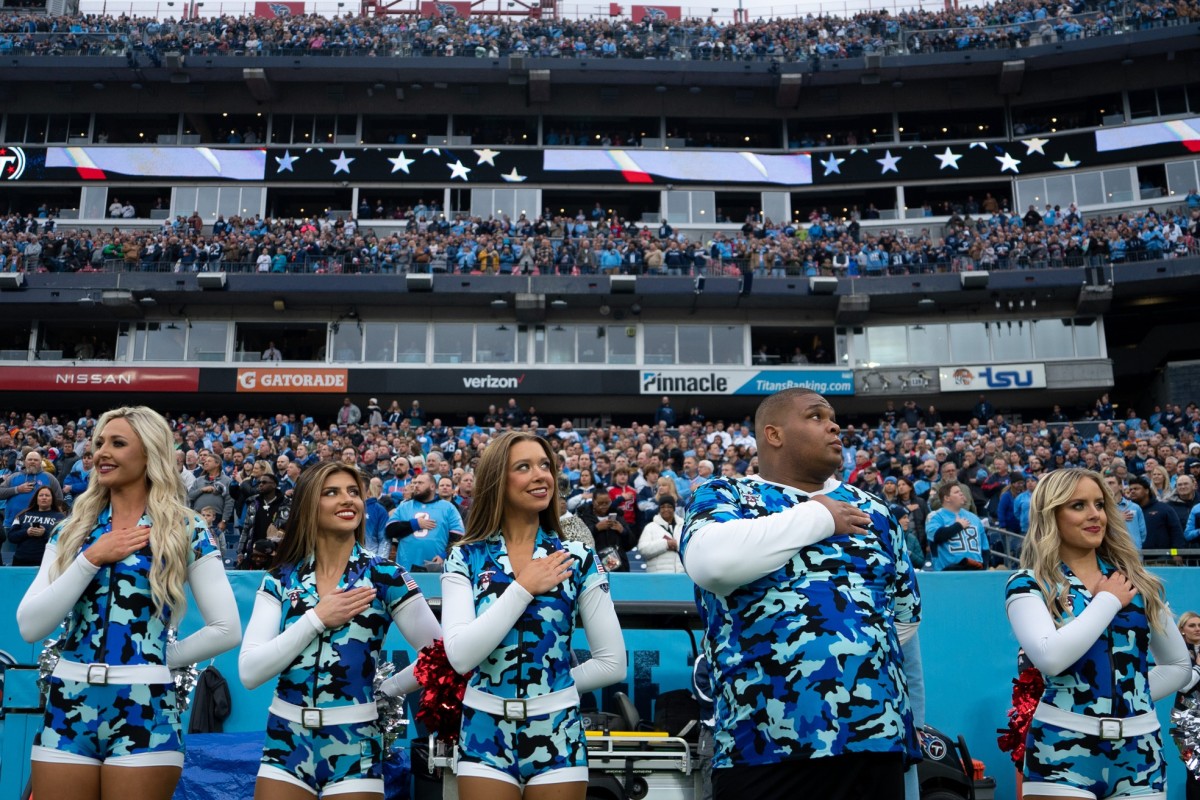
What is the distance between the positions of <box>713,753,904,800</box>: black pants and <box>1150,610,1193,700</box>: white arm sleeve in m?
1.79

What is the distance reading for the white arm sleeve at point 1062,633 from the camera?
11.2 ft

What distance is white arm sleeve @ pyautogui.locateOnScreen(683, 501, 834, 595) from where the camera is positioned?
8.70ft

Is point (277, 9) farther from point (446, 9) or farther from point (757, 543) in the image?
point (757, 543)

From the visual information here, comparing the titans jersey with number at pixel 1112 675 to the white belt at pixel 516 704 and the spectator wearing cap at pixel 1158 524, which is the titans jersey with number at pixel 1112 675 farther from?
the spectator wearing cap at pixel 1158 524

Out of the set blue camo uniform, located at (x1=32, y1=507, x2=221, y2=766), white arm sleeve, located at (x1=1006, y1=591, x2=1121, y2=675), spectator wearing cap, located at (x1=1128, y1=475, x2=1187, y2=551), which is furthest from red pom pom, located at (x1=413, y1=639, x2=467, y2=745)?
spectator wearing cap, located at (x1=1128, y1=475, x2=1187, y2=551)

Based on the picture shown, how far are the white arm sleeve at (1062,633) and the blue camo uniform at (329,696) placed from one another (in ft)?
7.71

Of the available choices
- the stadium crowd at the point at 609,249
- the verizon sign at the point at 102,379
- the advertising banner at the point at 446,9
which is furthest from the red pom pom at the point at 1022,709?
the advertising banner at the point at 446,9

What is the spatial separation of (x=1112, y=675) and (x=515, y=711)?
2.25m

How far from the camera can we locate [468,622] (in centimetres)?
319

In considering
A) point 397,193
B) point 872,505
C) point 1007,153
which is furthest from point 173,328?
point 872,505

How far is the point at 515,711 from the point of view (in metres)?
3.08

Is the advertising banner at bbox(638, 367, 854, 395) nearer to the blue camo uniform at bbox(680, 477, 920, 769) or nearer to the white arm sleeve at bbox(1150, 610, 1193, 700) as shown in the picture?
the white arm sleeve at bbox(1150, 610, 1193, 700)

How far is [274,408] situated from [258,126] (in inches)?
522

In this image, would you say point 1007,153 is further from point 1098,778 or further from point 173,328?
point 1098,778
